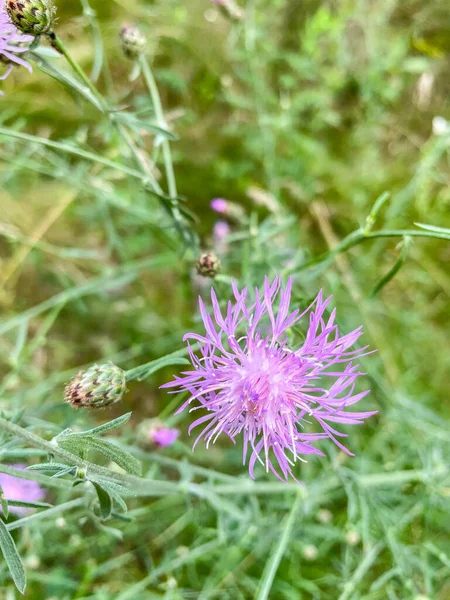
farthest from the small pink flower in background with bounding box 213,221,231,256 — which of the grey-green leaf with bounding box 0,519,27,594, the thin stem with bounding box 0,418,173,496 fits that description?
the grey-green leaf with bounding box 0,519,27,594

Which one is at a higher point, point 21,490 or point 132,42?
point 132,42

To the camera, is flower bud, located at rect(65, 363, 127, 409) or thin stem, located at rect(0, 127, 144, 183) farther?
thin stem, located at rect(0, 127, 144, 183)

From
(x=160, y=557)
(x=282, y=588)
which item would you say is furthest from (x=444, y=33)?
(x=160, y=557)

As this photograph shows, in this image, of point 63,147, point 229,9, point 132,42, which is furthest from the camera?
point 229,9

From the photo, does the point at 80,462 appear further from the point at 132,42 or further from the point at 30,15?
the point at 132,42

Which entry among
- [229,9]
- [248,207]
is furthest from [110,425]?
[248,207]

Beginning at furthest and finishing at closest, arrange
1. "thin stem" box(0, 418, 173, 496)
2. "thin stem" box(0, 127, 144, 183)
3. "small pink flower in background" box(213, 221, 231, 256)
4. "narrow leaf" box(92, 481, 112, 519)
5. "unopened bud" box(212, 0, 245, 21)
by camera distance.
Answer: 1. "small pink flower in background" box(213, 221, 231, 256)
2. "unopened bud" box(212, 0, 245, 21)
3. "thin stem" box(0, 127, 144, 183)
4. "narrow leaf" box(92, 481, 112, 519)
5. "thin stem" box(0, 418, 173, 496)

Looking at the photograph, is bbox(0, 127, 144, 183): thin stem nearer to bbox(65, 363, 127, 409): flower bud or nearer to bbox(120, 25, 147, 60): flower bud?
bbox(120, 25, 147, 60): flower bud
